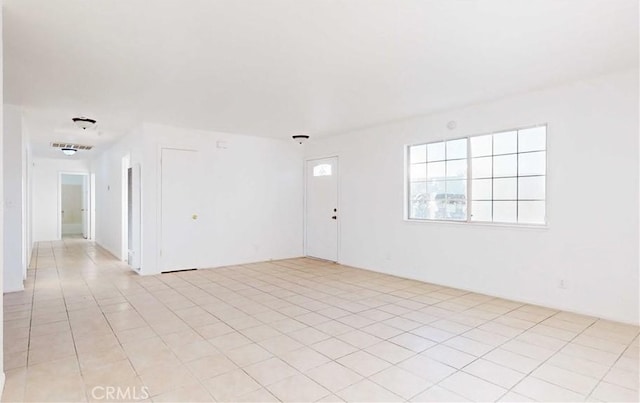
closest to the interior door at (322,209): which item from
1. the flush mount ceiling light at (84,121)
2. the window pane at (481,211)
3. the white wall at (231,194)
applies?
the white wall at (231,194)

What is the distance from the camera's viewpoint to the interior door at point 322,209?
23.3ft

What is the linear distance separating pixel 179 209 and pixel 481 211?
488cm

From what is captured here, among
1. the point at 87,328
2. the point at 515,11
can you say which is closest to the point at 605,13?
the point at 515,11

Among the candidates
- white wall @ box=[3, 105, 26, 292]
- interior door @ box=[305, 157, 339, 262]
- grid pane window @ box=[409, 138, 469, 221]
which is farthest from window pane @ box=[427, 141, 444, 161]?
white wall @ box=[3, 105, 26, 292]

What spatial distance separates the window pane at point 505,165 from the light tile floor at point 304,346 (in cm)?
163

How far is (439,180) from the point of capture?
5410 millimetres

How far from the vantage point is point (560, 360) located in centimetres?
278

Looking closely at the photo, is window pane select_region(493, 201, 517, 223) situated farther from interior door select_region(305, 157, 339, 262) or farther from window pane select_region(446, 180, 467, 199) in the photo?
interior door select_region(305, 157, 339, 262)

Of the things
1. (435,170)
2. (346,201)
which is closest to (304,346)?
(435,170)

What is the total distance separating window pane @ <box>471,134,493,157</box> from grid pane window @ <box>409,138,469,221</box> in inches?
5.0

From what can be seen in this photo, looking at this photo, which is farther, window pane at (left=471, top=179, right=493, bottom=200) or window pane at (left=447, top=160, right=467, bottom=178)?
window pane at (left=447, top=160, right=467, bottom=178)

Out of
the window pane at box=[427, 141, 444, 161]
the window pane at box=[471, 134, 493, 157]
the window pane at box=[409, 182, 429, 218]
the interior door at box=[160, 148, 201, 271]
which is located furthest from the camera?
the interior door at box=[160, 148, 201, 271]

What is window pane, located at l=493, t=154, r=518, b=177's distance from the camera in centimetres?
452

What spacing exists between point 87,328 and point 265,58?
3122 mm
